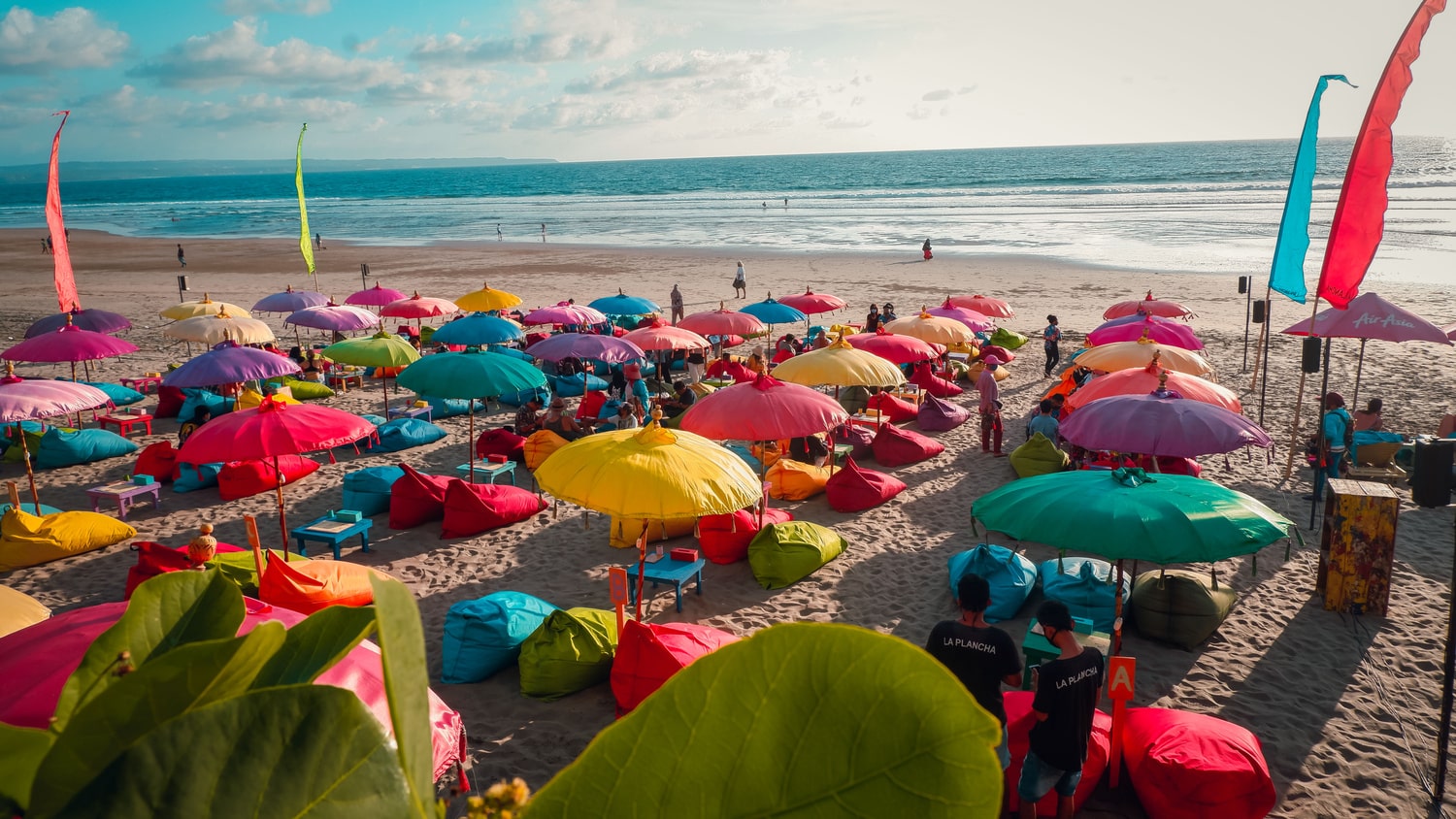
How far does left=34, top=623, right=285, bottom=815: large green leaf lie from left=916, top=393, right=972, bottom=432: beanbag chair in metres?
14.2

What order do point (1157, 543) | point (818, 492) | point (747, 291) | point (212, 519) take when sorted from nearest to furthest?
point (1157, 543), point (212, 519), point (818, 492), point (747, 291)

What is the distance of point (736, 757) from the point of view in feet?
1.88

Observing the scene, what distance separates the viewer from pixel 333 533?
9.37 metres

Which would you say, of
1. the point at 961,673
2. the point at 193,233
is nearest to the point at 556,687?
A: the point at 961,673

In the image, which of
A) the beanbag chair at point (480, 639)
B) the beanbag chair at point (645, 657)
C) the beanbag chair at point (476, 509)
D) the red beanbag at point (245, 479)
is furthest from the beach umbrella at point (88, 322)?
the beanbag chair at point (645, 657)

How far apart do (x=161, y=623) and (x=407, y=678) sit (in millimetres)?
437

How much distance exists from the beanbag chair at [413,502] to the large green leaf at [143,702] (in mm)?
10337

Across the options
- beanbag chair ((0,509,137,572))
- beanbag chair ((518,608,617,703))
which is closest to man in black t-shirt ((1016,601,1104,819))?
beanbag chair ((518,608,617,703))

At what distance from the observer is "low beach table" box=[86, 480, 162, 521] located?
35.4 ft

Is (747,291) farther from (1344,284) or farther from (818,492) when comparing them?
(1344,284)

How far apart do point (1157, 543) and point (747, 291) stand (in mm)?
26132

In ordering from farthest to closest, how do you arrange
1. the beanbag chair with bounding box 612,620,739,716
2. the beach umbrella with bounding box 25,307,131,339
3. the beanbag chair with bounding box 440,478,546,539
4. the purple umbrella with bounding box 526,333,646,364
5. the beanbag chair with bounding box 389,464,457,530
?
the beach umbrella with bounding box 25,307,131,339 → the purple umbrella with bounding box 526,333,646,364 → the beanbag chair with bounding box 389,464,457,530 → the beanbag chair with bounding box 440,478,546,539 → the beanbag chair with bounding box 612,620,739,716

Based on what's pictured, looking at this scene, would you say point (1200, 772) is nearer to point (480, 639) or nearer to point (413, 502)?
point (480, 639)

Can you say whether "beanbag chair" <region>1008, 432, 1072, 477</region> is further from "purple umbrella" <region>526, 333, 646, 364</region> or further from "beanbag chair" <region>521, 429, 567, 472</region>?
"beanbag chair" <region>521, 429, 567, 472</region>
